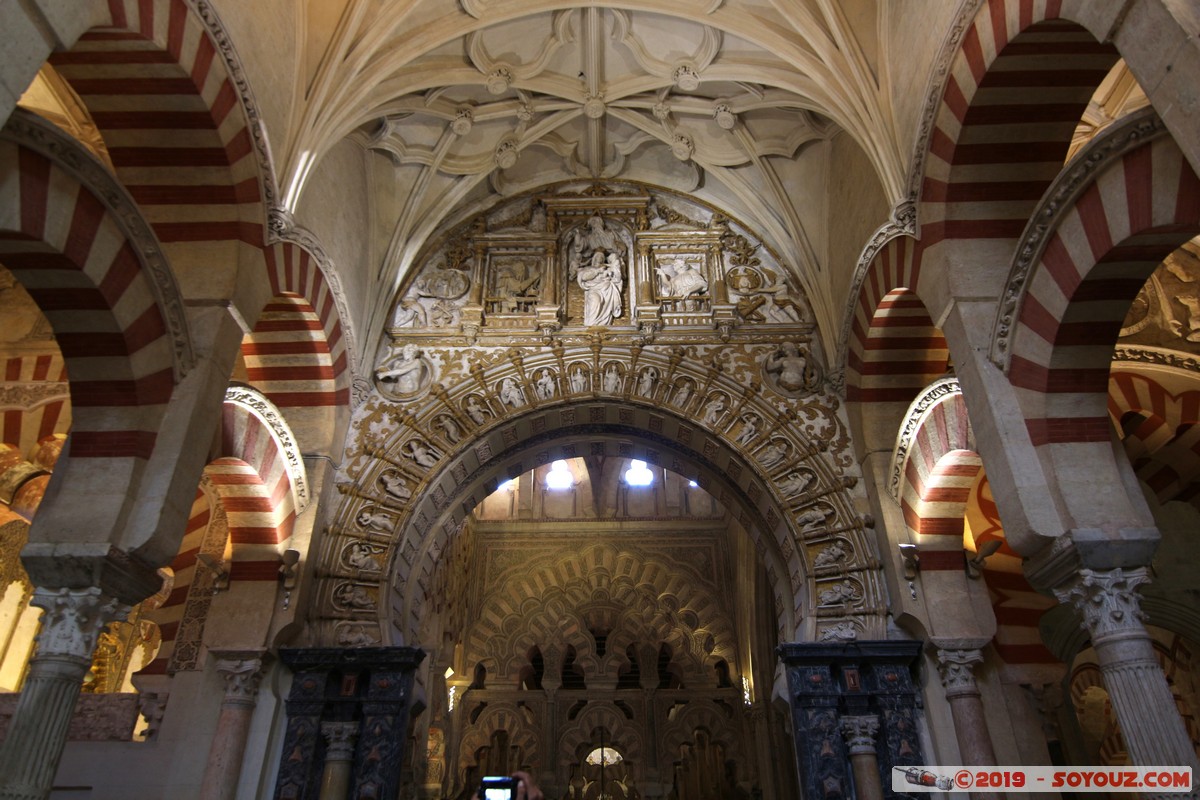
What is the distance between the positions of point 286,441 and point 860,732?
20.1 ft

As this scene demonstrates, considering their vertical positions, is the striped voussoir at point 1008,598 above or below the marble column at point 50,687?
above

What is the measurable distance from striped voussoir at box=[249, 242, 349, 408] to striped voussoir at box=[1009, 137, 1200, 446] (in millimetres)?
6318

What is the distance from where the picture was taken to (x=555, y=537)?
48.5 ft

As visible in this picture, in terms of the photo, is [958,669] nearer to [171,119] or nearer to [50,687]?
[50,687]

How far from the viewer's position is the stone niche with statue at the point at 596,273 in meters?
9.54

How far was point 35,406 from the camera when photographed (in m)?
8.59

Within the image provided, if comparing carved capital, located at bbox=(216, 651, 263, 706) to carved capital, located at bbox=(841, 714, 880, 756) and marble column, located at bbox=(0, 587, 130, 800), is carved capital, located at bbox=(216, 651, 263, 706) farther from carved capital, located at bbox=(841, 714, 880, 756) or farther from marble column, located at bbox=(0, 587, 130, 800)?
carved capital, located at bbox=(841, 714, 880, 756)

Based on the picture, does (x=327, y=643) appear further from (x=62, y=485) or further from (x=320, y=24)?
(x=320, y=24)

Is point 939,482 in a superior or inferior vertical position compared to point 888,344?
inferior

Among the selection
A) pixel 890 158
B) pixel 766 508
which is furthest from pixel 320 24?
pixel 766 508

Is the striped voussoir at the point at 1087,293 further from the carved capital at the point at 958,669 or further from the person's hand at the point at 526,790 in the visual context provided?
the person's hand at the point at 526,790

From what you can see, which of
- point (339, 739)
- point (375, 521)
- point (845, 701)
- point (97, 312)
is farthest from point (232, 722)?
point (845, 701)

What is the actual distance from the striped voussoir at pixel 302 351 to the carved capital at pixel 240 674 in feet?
8.58

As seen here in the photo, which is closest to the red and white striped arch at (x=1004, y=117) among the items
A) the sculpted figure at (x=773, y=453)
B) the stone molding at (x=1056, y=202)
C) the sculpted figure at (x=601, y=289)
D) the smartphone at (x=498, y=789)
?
the stone molding at (x=1056, y=202)
